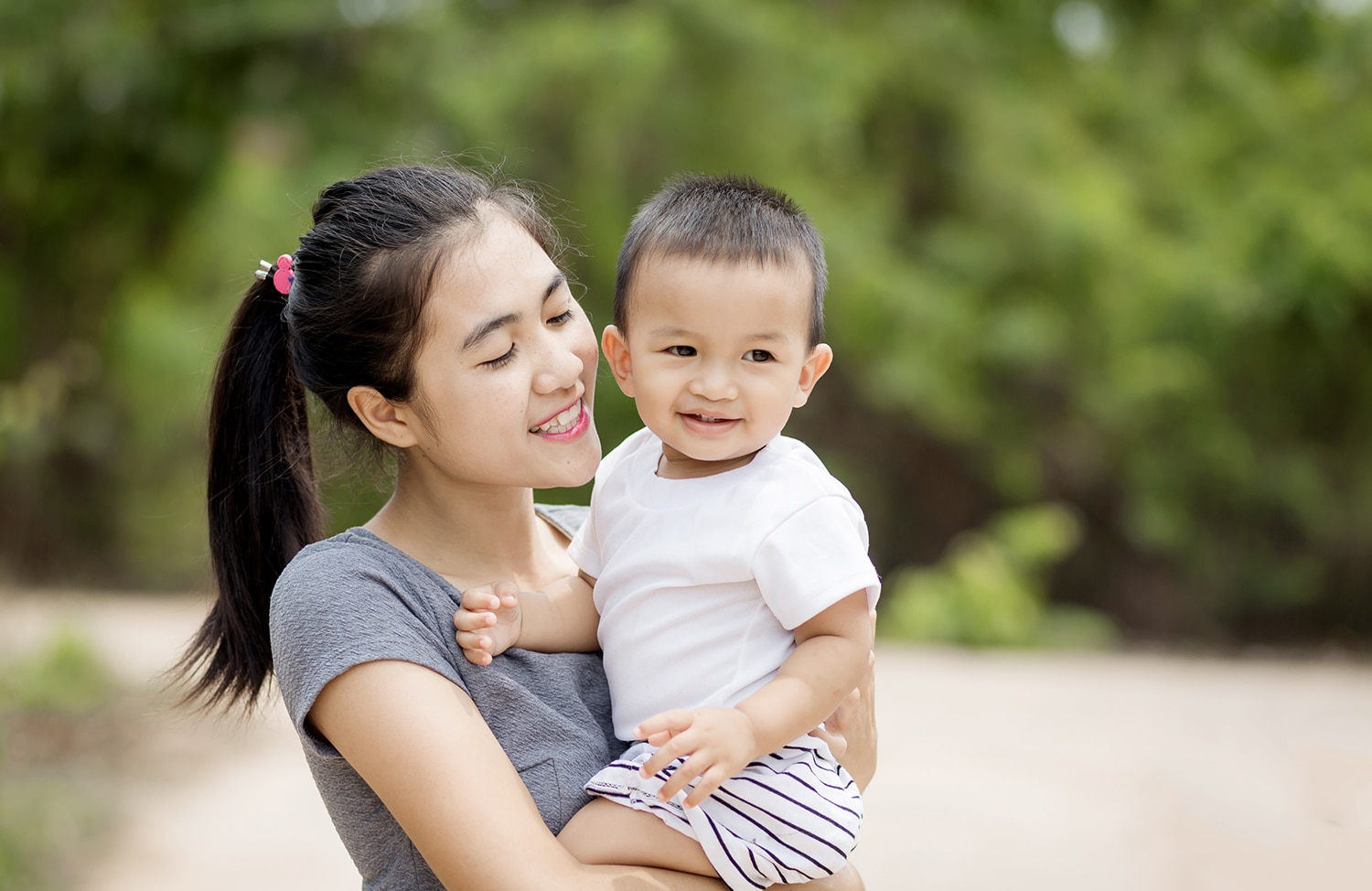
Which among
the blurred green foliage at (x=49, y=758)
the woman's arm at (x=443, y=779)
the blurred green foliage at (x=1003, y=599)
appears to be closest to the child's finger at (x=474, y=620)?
the woman's arm at (x=443, y=779)

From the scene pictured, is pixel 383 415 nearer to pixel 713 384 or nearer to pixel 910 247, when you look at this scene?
pixel 713 384

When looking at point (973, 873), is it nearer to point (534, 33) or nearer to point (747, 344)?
point (747, 344)

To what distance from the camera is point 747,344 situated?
5.16ft

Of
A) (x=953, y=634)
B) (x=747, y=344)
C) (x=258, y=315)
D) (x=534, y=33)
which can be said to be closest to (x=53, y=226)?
(x=534, y=33)

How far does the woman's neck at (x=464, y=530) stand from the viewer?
167cm

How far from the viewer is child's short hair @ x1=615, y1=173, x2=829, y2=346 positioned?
5.12 feet

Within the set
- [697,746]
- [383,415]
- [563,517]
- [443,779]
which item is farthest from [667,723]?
[563,517]

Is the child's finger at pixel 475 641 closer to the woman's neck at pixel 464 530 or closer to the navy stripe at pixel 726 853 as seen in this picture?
the woman's neck at pixel 464 530

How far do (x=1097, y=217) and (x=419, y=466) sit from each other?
8.42 m

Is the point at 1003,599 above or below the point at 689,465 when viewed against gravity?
below

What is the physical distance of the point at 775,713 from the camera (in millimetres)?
1448

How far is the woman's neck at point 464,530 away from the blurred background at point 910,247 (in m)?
4.95

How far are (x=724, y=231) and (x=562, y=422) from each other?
0.32 metres

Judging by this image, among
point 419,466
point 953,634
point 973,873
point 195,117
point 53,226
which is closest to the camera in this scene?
point 419,466
